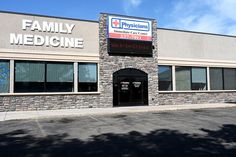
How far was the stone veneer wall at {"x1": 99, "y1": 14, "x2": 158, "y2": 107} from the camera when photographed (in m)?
20.5

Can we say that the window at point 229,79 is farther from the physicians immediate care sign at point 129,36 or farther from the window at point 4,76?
the window at point 4,76

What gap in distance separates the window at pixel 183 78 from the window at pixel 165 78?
0.70 meters

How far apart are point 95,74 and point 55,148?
1300cm

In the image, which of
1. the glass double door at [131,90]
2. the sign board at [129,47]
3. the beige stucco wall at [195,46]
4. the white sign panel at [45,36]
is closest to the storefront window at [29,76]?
the white sign panel at [45,36]

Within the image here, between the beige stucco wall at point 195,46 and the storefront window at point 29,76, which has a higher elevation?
the beige stucco wall at point 195,46

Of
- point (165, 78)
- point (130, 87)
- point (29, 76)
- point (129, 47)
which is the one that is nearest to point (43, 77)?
point (29, 76)

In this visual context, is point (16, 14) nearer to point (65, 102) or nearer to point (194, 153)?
point (65, 102)

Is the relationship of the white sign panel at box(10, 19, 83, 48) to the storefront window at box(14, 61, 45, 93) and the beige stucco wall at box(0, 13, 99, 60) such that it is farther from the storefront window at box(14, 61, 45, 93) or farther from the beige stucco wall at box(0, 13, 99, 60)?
the storefront window at box(14, 61, 45, 93)

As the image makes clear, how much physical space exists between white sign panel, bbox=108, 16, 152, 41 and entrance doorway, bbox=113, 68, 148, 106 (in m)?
2.78

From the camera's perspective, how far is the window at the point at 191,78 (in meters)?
23.6

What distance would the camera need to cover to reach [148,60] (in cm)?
2222

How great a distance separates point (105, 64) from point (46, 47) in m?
4.63

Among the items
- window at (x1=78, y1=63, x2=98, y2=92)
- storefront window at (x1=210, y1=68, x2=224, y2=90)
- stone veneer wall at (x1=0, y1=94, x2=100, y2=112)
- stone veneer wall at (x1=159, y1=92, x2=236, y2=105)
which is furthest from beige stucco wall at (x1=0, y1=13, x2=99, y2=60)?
storefront window at (x1=210, y1=68, x2=224, y2=90)

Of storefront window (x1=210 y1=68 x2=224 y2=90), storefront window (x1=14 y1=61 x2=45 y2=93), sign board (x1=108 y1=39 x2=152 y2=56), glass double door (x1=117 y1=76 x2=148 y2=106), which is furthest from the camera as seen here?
storefront window (x1=210 y1=68 x2=224 y2=90)
